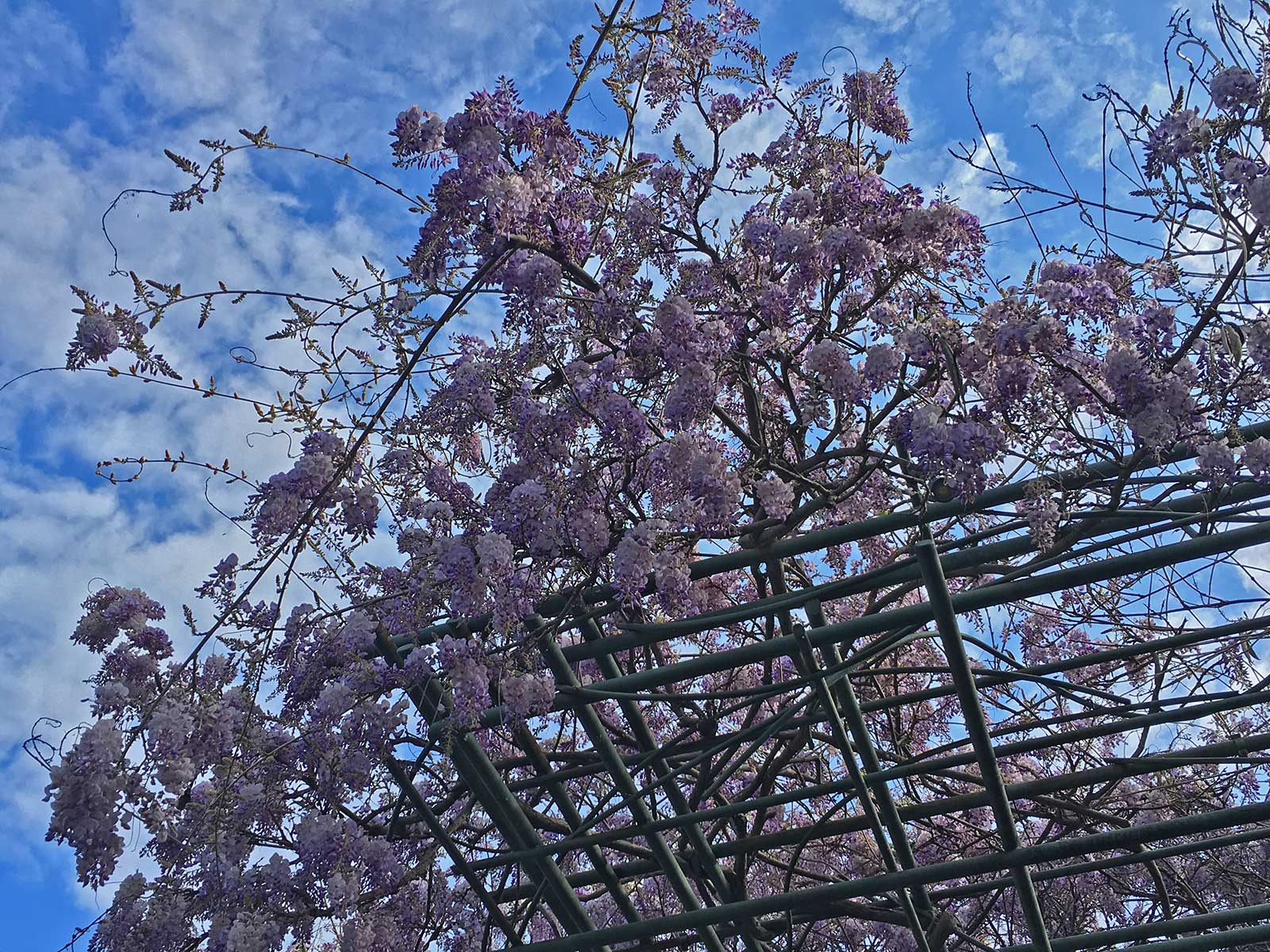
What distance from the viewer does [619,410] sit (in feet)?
9.23

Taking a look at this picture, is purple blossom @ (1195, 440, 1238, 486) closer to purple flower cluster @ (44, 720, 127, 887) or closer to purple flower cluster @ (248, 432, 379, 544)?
purple flower cluster @ (248, 432, 379, 544)

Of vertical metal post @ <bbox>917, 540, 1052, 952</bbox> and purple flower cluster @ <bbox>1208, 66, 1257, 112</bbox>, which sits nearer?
vertical metal post @ <bbox>917, 540, 1052, 952</bbox>

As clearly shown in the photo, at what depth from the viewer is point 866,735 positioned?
2.80 metres

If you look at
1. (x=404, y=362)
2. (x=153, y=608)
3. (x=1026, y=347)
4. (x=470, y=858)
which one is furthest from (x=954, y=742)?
(x=153, y=608)

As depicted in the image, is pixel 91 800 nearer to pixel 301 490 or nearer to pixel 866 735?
pixel 301 490

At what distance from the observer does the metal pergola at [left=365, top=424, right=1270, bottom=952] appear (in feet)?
8.07

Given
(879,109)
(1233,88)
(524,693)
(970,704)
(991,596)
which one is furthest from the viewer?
(879,109)

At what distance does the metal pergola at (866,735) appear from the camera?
2.46 m

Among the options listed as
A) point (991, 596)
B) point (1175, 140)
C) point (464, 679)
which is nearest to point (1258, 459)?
point (991, 596)

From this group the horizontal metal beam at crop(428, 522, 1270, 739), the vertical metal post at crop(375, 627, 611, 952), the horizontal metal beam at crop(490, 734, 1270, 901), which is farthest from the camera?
the vertical metal post at crop(375, 627, 611, 952)

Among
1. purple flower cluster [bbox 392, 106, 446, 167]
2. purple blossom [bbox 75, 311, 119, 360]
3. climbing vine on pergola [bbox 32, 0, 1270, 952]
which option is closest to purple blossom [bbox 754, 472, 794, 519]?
climbing vine on pergola [bbox 32, 0, 1270, 952]

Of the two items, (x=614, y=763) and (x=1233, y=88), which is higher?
(x=1233, y=88)

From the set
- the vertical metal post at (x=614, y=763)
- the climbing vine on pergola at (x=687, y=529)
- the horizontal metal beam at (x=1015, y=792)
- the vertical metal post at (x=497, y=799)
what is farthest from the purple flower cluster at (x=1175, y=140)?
the vertical metal post at (x=497, y=799)

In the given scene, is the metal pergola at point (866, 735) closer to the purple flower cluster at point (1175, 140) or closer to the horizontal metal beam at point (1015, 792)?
the horizontal metal beam at point (1015, 792)
